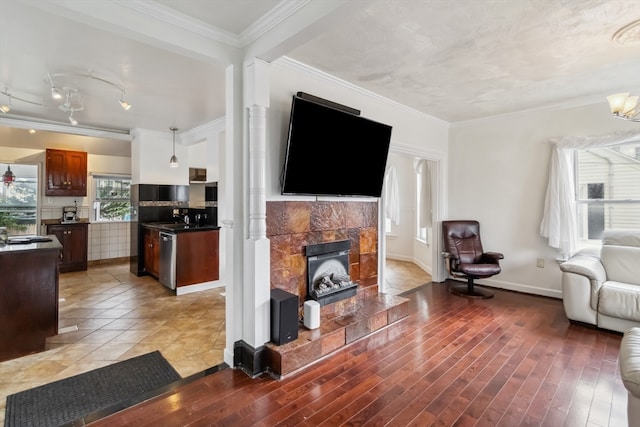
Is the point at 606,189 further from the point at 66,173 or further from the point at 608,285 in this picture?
the point at 66,173

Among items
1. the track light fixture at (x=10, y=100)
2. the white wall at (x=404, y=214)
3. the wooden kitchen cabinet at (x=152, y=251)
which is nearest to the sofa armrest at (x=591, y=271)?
the white wall at (x=404, y=214)

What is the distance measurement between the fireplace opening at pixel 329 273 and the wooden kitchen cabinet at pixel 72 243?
524 cm

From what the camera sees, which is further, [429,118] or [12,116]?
[429,118]

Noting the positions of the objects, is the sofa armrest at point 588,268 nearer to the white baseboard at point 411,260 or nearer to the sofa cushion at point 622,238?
the sofa cushion at point 622,238

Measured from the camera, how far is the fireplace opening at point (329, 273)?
2.94 metres

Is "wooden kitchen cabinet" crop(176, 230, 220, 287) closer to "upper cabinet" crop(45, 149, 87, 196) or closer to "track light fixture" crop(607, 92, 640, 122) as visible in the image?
"upper cabinet" crop(45, 149, 87, 196)

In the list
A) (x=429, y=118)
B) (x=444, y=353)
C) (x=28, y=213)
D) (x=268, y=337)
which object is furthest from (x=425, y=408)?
(x=28, y=213)

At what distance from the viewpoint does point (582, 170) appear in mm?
3998

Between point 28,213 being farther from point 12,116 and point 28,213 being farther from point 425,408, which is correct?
point 425,408

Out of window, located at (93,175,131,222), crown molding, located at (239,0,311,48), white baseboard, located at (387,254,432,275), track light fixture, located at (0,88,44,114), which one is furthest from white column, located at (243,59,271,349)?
window, located at (93,175,131,222)

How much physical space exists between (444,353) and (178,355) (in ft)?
7.48

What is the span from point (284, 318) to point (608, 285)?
3.25 meters

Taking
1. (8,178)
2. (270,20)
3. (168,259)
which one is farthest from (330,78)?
(8,178)

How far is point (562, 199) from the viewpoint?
3.93m
